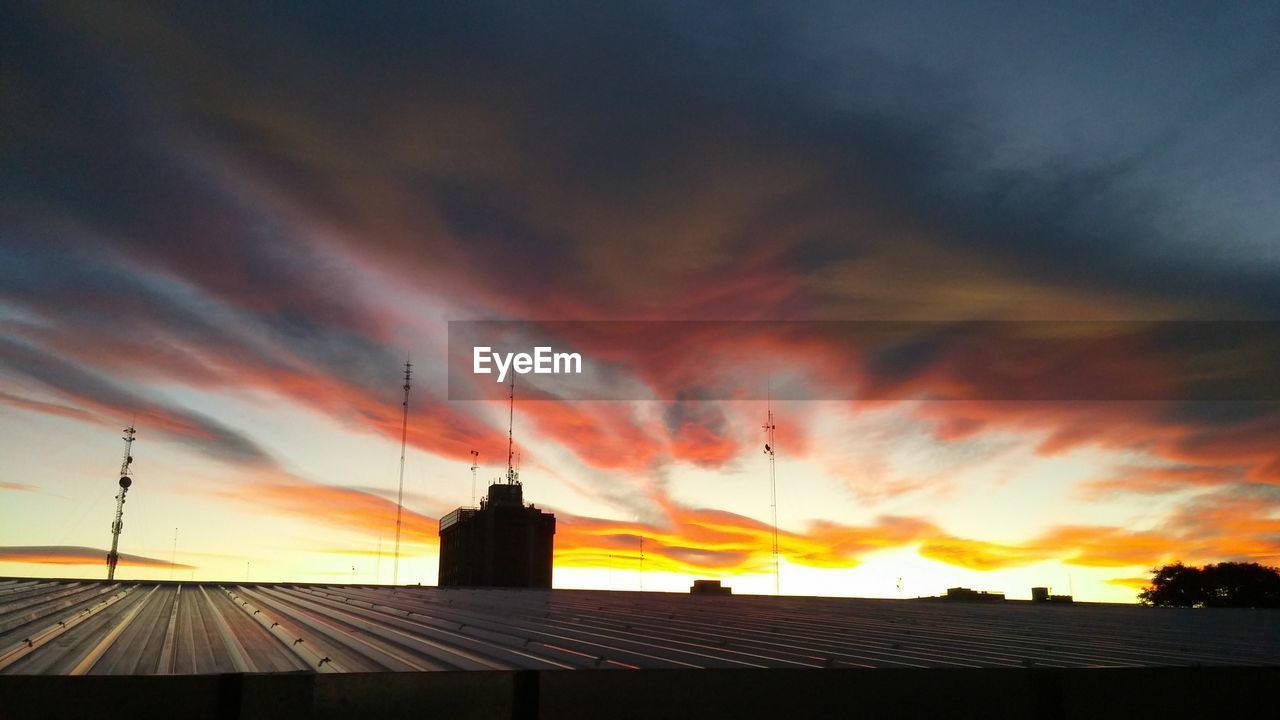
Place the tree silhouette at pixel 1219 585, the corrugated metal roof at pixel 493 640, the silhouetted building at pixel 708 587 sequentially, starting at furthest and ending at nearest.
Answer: the tree silhouette at pixel 1219 585
the silhouetted building at pixel 708 587
the corrugated metal roof at pixel 493 640

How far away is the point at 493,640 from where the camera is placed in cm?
1633

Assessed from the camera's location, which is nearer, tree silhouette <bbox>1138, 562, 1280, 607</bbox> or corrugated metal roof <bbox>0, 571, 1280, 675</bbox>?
corrugated metal roof <bbox>0, 571, 1280, 675</bbox>

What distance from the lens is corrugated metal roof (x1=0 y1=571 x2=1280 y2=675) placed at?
41.1 feet

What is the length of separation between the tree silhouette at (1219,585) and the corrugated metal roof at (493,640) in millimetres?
109935

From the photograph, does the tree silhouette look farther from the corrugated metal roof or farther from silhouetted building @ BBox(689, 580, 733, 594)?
the corrugated metal roof

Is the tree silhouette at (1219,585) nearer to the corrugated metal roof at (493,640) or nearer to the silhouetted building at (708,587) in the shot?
the silhouetted building at (708,587)

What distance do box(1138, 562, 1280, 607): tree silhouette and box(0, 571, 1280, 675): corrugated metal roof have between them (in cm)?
10994

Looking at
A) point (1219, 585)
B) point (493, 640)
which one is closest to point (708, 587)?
point (493, 640)

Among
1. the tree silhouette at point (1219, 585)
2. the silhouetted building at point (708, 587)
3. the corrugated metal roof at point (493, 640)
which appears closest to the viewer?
the corrugated metal roof at point (493, 640)

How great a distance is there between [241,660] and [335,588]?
30.9 m

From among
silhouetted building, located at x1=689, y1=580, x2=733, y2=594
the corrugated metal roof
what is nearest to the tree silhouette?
silhouetted building, located at x1=689, y1=580, x2=733, y2=594

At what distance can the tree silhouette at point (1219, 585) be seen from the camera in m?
117

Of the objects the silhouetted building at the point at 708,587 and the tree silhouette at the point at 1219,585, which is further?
the tree silhouette at the point at 1219,585

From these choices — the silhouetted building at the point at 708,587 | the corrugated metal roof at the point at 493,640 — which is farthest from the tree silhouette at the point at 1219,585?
the corrugated metal roof at the point at 493,640
